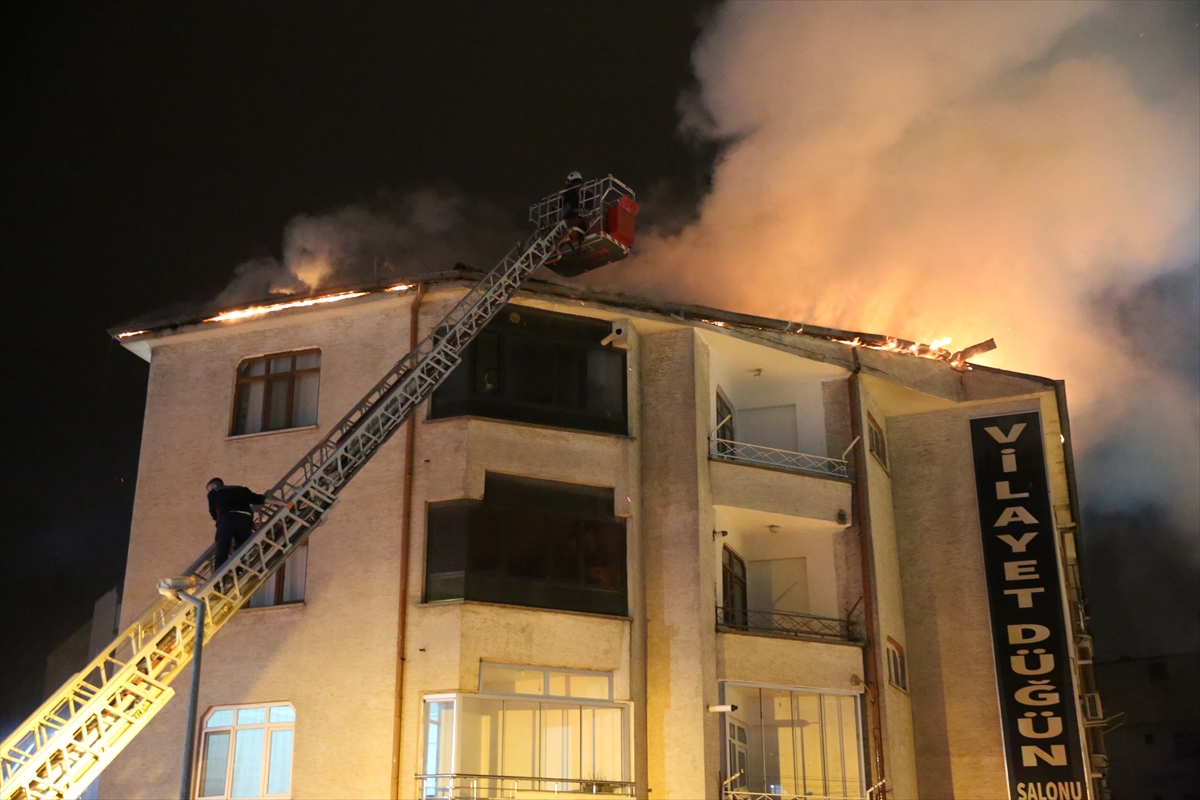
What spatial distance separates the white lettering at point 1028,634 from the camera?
25.8m

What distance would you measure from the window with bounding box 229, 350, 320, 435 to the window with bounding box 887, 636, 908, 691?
39.9ft

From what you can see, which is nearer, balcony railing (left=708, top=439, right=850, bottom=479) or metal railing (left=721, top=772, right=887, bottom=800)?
metal railing (left=721, top=772, right=887, bottom=800)

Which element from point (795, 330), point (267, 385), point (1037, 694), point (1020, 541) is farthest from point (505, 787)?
point (1020, 541)

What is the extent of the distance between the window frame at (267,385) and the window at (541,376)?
2.68 m

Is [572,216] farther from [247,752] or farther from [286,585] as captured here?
[247,752]

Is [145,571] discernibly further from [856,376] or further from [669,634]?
[856,376]

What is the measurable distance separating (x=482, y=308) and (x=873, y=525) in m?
9.66

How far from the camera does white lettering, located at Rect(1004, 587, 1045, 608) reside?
26172 mm

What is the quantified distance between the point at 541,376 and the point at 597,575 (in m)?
3.76

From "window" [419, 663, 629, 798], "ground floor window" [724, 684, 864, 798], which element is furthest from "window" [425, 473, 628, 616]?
"ground floor window" [724, 684, 864, 798]

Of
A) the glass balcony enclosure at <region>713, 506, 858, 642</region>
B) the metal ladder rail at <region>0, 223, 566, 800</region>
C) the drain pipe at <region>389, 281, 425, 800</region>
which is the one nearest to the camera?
the metal ladder rail at <region>0, 223, 566, 800</region>

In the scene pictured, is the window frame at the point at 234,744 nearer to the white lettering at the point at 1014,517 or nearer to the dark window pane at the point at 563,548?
the dark window pane at the point at 563,548

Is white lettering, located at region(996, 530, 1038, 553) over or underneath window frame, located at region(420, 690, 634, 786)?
over

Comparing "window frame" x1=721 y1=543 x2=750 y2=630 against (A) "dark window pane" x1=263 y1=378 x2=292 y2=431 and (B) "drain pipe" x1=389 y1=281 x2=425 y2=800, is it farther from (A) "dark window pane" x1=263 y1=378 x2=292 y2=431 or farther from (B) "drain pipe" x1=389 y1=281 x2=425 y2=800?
(A) "dark window pane" x1=263 y1=378 x2=292 y2=431
